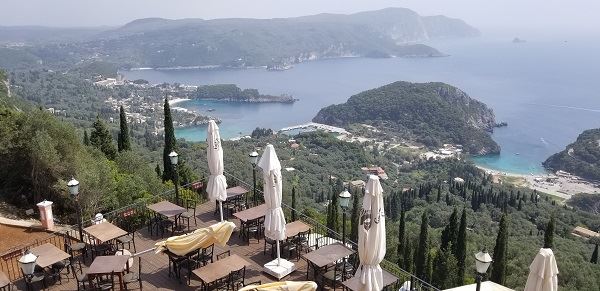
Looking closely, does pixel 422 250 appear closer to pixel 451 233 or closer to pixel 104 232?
pixel 451 233

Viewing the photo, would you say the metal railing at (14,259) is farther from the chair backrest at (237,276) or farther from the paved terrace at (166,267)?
the chair backrest at (237,276)

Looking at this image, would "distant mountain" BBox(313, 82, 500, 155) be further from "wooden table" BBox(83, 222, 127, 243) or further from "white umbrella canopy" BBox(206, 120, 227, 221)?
"wooden table" BBox(83, 222, 127, 243)

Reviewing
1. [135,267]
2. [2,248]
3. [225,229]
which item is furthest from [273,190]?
[2,248]

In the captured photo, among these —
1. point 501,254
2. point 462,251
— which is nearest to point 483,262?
point 501,254

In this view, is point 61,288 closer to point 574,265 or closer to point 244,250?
point 244,250

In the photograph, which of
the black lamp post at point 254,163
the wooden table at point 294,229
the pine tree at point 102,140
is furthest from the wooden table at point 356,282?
the pine tree at point 102,140
